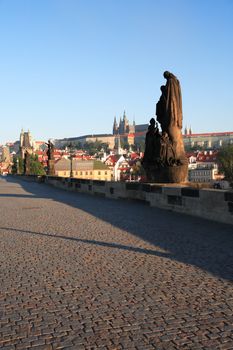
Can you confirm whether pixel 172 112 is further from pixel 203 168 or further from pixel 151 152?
pixel 203 168

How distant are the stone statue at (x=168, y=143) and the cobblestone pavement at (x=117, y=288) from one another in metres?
4.52

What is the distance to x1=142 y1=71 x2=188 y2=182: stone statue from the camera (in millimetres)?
12961

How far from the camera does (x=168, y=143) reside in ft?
42.8

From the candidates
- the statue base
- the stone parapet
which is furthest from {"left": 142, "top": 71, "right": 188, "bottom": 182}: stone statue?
the stone parapet

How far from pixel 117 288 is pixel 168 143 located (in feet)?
29.0

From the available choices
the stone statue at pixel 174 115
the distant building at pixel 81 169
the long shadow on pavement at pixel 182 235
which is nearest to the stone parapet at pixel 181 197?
the long shadow on pavement at pixel 182 235

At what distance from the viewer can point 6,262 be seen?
19.4ft

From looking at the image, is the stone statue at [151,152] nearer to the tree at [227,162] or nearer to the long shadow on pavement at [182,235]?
the long shadow on pavement at [182,235]

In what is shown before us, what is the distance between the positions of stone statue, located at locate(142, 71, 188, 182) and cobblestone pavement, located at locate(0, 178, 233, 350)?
14.8ft

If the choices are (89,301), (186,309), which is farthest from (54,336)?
(186,309)

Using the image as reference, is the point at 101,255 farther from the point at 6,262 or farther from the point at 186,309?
the point at 186,309

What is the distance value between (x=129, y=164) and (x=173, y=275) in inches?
5579

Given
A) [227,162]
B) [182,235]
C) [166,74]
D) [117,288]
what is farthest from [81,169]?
[117,288]

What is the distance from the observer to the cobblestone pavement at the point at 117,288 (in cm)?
338
